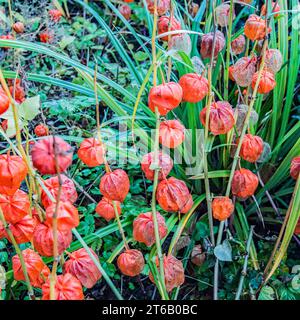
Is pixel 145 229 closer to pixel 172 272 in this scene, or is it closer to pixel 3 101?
pixel 172 272

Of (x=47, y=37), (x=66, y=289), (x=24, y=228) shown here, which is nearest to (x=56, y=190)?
(x=24, y=228)

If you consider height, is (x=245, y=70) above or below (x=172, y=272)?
above

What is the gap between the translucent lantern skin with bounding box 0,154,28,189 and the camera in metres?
0.83

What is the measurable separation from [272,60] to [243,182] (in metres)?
0.31

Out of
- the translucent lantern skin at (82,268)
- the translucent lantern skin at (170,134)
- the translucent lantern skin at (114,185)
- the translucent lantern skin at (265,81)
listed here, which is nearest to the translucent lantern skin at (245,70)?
the translucent lantern skin at (265,81)

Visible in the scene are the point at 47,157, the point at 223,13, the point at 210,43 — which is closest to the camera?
the point at 47,157

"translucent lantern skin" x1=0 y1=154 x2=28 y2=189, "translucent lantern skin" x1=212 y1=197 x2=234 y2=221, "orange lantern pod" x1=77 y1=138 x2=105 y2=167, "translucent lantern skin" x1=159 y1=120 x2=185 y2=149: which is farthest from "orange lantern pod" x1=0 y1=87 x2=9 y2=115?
"translucent lantern skin" x1=212 y1=197 x2=234 y2=221

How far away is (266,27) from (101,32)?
4.12 feet

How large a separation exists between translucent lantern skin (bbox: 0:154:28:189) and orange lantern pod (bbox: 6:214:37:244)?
111 millimetres

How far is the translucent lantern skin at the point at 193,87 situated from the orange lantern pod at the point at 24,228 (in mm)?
420

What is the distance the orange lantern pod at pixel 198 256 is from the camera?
1.27m

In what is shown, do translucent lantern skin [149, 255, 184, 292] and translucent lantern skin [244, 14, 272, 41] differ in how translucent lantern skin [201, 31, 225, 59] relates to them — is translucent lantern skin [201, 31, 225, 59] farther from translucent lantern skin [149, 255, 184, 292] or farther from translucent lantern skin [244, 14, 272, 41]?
translucent lantern skin [149, 255, 184, 292]

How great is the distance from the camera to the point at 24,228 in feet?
3.05

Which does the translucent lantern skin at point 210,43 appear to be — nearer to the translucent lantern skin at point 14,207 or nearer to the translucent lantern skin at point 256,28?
the translucent lantern skin at point 256,28
